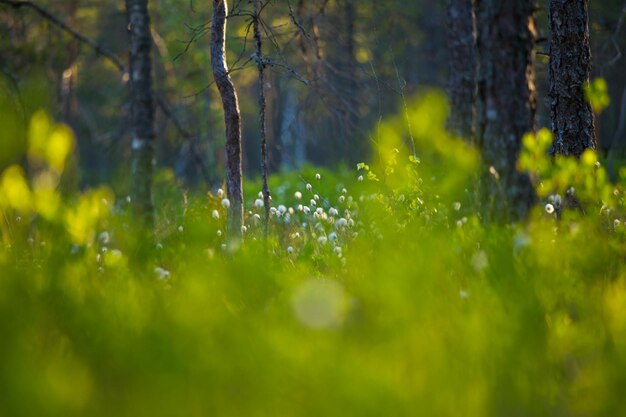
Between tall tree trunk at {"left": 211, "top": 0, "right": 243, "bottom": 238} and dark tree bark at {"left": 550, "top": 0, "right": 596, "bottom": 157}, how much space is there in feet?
9.70

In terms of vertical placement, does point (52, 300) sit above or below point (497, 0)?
below

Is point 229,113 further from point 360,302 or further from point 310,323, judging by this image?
point 310,323

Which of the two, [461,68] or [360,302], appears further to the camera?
[461,68]

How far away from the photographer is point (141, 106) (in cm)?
1063

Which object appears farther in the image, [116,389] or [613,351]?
[613,351]

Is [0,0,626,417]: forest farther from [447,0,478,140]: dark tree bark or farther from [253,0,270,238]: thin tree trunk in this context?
[447,0,478,140]: dark tree bark

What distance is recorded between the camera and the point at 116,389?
311cm

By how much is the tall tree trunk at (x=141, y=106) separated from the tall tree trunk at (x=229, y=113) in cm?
336

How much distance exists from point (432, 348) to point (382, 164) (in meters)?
2.94

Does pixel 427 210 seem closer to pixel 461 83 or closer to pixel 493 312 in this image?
pixel 493 312

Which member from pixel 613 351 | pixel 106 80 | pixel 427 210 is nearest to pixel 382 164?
pixel 427 210

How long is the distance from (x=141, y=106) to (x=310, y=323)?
800 centimetres

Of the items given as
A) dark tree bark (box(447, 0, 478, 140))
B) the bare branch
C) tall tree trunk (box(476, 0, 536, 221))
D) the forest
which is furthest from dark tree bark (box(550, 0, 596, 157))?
the bare branch

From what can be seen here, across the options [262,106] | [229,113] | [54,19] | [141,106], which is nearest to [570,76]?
[262,106]
